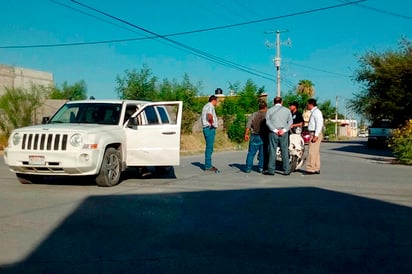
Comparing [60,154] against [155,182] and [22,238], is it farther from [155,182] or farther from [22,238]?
[22,238]

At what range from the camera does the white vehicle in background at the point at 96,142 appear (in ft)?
29.2

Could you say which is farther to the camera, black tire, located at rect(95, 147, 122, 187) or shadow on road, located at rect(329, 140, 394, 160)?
shadow on road, located at rect(329, 140, 394, 160)

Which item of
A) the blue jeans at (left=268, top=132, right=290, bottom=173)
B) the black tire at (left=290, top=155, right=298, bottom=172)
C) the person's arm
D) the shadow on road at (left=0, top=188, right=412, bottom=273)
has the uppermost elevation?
the person's arm

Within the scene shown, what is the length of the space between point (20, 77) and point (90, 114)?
105ft

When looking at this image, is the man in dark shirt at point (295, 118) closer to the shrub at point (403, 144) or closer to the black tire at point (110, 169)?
the black tire at point (110, 169)

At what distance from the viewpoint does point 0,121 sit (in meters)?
23.7

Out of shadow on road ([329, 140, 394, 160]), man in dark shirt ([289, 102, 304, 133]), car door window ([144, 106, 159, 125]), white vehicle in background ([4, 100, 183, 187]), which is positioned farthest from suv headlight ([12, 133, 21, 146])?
shadow on road ([329, 140, 394, 160])

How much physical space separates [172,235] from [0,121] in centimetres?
2057

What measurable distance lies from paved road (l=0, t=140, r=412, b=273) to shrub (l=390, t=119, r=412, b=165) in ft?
23.3

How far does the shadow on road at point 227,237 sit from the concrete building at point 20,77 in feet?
101

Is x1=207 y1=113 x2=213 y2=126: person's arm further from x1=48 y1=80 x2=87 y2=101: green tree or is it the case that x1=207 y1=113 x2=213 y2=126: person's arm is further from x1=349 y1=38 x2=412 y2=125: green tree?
x1=48 y1=80 x2=87 y2=101: green tree

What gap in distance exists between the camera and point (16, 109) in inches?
941

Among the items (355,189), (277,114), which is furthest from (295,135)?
(355,189)

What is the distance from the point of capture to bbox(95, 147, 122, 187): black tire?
367 inches
